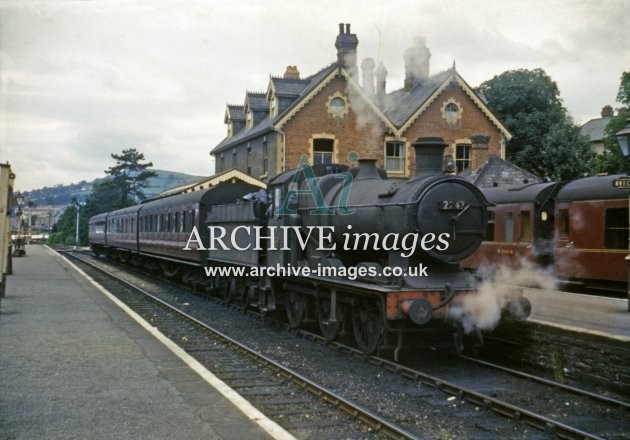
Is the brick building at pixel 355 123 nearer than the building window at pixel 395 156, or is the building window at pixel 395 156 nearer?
the brick building at pixel 355 123

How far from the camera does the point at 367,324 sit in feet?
32.2

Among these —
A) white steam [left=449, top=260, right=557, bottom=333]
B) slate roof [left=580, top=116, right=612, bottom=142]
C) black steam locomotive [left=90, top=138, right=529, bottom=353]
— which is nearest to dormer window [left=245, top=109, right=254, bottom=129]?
black steam locomotive [left=90, top=138, right=529, bottom=353]

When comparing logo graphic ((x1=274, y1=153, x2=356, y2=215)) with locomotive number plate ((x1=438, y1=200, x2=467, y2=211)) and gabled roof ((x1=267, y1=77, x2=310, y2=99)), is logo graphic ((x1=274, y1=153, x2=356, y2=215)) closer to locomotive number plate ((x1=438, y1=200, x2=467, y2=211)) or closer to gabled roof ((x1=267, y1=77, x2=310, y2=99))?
locomotive number plate ((x1=438, y1=200, x2=467, y2=211))

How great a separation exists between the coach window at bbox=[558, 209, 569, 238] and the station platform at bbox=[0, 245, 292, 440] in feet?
33.9

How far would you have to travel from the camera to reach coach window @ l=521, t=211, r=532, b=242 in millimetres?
17078

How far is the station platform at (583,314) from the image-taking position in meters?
8.83

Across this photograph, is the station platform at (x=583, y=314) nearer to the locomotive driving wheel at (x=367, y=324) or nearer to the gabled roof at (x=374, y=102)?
the locomotive driving wheel at (x=367, y=324)

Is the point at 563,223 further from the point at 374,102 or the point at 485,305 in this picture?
the point at 374,102

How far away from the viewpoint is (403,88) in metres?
34.0

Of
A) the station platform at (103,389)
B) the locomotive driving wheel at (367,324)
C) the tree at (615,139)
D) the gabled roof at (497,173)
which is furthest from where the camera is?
the tree at (615,139)

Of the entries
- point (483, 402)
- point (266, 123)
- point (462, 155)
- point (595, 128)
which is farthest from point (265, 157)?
point (595, 128)

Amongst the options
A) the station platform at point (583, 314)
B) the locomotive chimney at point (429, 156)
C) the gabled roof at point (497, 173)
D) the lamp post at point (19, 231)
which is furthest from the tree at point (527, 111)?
the locomotive chimney at point (429, 156)

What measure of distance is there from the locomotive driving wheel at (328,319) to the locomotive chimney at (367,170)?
218 centimetres

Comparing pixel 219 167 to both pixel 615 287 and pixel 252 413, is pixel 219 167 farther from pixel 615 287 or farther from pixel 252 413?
pixel 252 413
